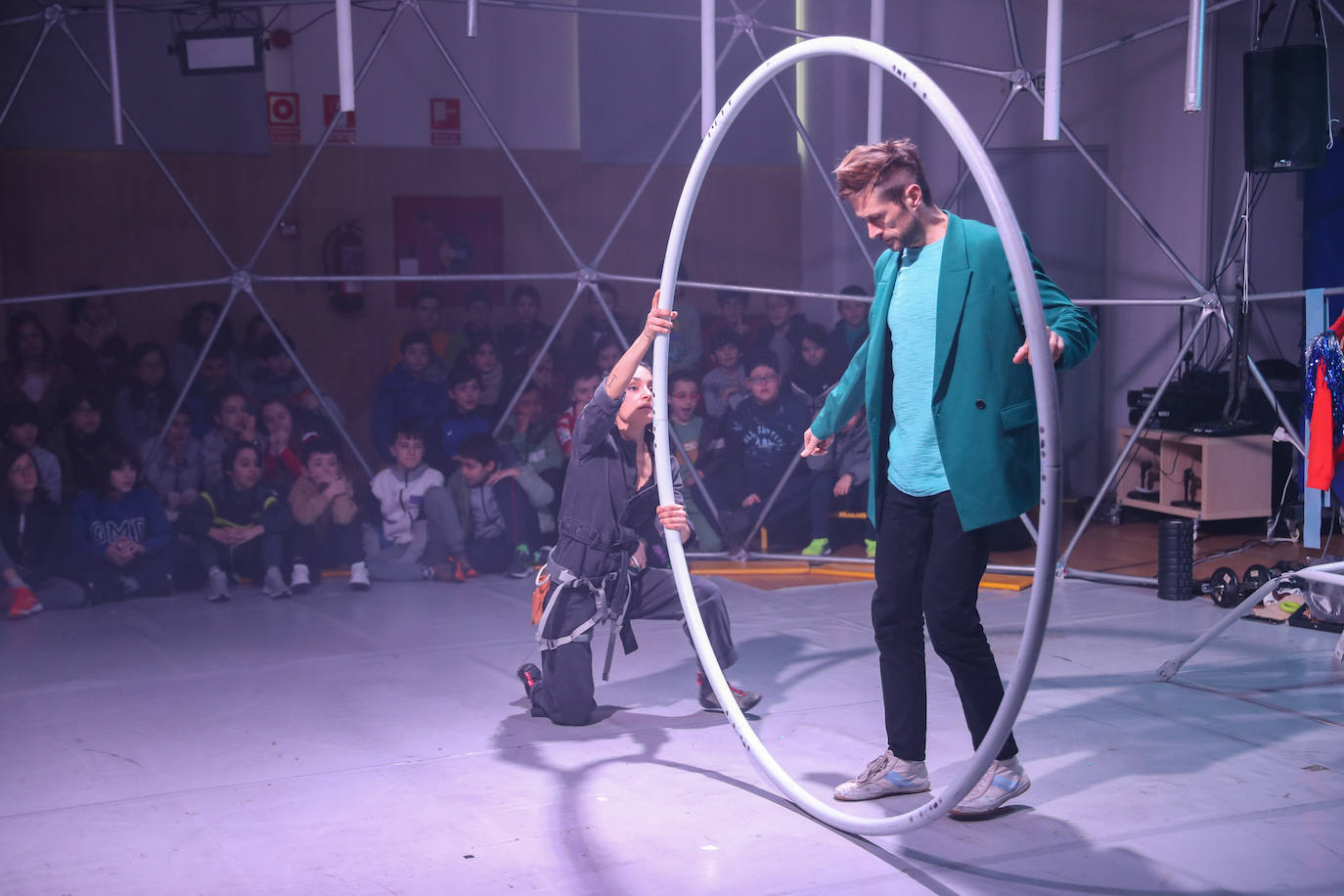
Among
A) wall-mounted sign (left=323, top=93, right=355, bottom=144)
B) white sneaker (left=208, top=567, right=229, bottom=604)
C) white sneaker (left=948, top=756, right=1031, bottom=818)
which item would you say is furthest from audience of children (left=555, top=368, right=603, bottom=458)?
white sneaker (left=948, top=756, right=1031, bottom=818)

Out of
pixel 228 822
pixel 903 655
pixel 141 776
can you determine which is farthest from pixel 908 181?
pixel 141 776

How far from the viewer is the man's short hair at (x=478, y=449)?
621 cm

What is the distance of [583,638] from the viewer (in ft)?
12.7

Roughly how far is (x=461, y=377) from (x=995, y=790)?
4218 mm

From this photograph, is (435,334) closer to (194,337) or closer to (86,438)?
(194,337)

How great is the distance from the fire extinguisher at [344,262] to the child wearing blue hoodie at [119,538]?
2318mm

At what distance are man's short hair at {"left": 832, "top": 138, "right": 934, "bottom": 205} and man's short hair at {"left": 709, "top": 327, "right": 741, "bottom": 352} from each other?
14.7ft

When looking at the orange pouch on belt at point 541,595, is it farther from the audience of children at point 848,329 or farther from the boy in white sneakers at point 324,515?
the audience of children at point 848,329

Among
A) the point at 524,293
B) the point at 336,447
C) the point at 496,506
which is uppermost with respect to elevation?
the point at 524,293

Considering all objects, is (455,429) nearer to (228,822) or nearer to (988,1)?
(228,822)

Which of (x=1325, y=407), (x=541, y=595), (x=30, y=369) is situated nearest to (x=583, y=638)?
(x=541, y=595)

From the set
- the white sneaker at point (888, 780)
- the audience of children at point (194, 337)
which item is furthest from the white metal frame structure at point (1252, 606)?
the audience of children at point (194, 337)

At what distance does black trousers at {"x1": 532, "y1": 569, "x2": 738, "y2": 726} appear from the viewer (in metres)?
3.82

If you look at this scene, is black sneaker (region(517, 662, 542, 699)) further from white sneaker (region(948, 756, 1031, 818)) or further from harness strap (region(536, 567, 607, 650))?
white sneaker (region(948, 756, 1031, 818))
